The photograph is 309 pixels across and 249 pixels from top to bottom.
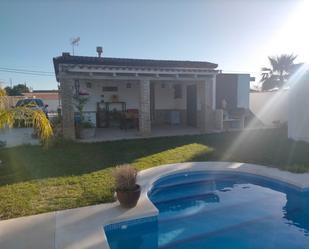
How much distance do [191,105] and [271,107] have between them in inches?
256

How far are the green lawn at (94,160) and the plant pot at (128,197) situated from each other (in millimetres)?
620

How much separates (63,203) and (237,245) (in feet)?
11.9

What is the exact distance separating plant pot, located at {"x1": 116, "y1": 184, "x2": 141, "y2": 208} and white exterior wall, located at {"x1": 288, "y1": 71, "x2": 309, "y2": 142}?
10046 millimetres

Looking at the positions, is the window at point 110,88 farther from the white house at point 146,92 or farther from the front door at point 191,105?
the front door at point 191,105

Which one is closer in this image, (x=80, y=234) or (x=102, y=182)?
(x=80, y=234)

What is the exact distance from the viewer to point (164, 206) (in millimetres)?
6371

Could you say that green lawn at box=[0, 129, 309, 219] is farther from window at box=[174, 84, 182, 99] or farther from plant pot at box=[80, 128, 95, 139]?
window at box=[174, 84, 182, 99]

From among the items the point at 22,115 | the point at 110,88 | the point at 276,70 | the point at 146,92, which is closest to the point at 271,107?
the point at 146,92

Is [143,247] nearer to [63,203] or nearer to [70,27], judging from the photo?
[63,203]

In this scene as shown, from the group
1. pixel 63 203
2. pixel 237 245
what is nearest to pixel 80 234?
pixel 63 203

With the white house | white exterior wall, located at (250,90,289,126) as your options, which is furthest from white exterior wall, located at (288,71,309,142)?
white exterior wall, located at (250,90,289,126)

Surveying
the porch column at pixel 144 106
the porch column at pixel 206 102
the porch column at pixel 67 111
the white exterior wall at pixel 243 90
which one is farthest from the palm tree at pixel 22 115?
the white exterior wall at pixel 243 90

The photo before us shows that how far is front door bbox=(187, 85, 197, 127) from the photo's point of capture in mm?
16562

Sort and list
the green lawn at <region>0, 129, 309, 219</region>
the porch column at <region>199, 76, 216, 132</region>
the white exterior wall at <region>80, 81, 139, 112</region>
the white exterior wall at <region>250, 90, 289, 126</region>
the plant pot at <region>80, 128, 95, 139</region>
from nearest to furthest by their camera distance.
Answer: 1. the green lawn at <region>0, 129, 309, 219</region>
2. the plant pot at <region>80, 128, 95, 139</region>
3. the porch column at <region>199, 76, 216, 132</region>
4. the white exterior wall at <region>80, 81, 139, 112</region>
5. the white exterior wall at <region>250, 90, 289, 126</region>
